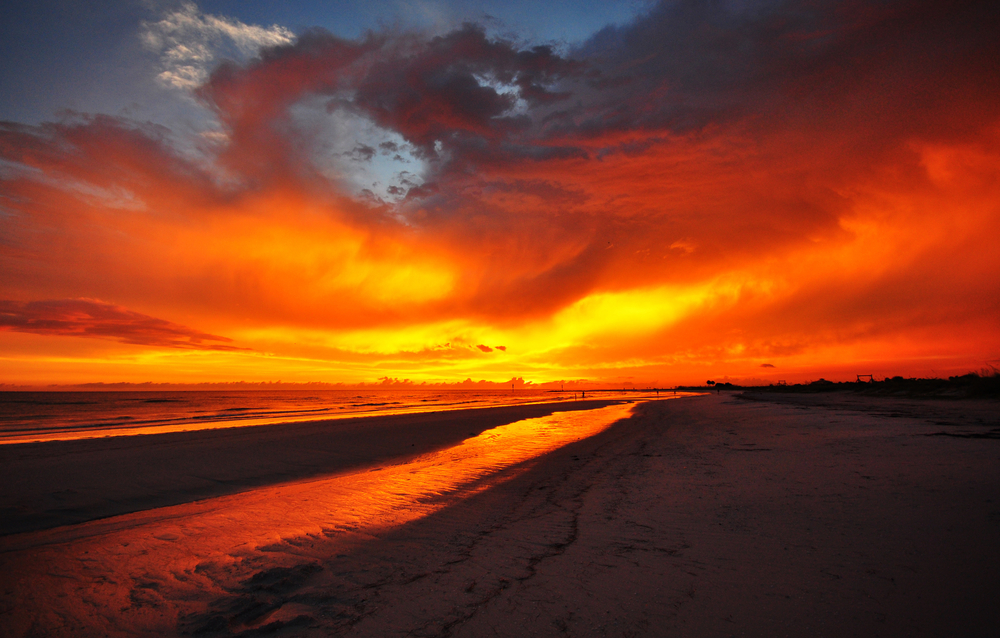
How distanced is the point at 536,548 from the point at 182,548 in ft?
19.0

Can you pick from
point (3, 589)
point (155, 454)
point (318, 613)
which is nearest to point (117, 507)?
point (3, 589)

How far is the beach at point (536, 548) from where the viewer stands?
4.09 m

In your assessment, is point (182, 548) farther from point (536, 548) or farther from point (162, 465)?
point (162, 465)

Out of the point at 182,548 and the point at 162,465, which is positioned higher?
the point at 162,465

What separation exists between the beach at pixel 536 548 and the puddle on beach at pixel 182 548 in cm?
4

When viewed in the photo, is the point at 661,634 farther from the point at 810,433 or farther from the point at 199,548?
the point at 810,433

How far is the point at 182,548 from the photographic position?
21.9ft

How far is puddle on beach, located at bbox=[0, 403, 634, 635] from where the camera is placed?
15.8 ft

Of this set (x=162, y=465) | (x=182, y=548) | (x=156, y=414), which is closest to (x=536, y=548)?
(x=182, y=548)

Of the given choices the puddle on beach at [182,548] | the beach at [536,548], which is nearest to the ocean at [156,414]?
the beach at [536,548]

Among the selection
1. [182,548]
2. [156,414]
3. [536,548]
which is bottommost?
Answer: [182,548]

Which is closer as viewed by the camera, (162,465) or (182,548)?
(182,548)

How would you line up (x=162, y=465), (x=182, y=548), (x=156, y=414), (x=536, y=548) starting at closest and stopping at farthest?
(x=536, y=548) → (x=182, y=548) → (x=162, y=465) → (x=156, y=414)

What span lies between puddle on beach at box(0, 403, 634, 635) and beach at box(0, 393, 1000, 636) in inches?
1.7
